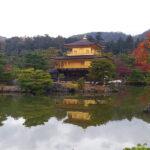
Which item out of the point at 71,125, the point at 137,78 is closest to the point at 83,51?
the point at 137,78

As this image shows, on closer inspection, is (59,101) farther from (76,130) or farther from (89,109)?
(76,130)

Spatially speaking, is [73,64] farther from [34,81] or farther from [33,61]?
[34,81]

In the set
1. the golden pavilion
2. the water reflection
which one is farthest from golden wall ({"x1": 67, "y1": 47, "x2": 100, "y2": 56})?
the water reflection

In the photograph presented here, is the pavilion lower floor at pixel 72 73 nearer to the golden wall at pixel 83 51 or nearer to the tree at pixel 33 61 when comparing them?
the golden wall at pixel 83 51

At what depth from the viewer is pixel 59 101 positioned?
30359 millimetres

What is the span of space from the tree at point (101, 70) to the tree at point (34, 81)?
5.90 meters

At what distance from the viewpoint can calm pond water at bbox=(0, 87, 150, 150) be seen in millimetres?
15195

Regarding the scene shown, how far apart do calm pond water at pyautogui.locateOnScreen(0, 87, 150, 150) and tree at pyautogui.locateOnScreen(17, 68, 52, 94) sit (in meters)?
5.34

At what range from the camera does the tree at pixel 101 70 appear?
3969 cm

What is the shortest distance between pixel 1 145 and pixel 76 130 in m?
4.73

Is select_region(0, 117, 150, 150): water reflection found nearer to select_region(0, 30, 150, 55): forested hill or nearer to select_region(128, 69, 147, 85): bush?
select_region(128, 69, 147, 85): bush

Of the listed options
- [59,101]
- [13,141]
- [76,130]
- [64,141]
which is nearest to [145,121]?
[76,130]

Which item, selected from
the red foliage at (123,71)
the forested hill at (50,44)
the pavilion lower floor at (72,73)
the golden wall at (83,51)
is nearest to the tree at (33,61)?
the pavilion lower floor at (72,73)

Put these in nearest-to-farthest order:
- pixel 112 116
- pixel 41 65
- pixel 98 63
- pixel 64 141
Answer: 1. pixel 64 141
2. pixel 112 116
3. pixel 98 63
4. pixel 41 65
